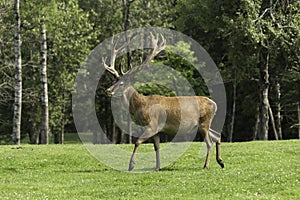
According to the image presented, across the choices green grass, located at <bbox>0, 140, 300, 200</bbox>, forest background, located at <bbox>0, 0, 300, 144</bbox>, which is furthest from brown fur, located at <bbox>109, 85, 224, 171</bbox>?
forest background, located at <bbox>0, 0, 300, 144</bbox>

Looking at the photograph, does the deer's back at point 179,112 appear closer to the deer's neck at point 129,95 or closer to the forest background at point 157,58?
the deer's neck at point 129,95

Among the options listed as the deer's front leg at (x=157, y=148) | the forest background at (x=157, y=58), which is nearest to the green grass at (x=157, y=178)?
the deer's front leg at (x=157, y=148)

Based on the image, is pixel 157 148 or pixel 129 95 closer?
pixel 129 95

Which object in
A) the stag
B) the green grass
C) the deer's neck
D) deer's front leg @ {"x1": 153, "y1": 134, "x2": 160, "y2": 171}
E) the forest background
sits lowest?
the green grass

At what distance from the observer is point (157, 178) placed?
16.8 meters

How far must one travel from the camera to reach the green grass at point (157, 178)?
1473cm

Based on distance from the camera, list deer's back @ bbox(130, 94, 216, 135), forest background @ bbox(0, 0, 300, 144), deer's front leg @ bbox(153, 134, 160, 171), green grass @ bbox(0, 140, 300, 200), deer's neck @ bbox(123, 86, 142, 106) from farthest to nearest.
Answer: forest background @ bbox(0, 0, 300, 144) → deer's back @ bbox(130, 94, 216, 135) → deer's neck @ bbox(123, 86, 142, 106) → deer's front leg @ bbox(153, 134, 160, 171) → green grass @ bbox(0, 140, 300, 200)

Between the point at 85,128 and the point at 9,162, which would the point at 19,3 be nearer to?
the point at 9,162

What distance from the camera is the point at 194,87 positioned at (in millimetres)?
46750

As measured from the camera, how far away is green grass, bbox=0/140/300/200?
48.3 feet

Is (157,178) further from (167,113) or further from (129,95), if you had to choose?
(129,95)

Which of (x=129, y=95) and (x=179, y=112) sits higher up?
(x=129, y=95)

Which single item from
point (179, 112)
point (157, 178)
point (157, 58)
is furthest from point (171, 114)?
point (157, 58)

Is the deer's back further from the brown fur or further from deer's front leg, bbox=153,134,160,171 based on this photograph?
deer's front leg, bbox=153,134,160,171
